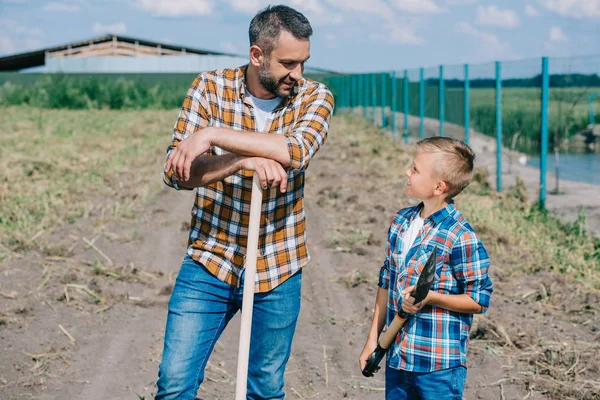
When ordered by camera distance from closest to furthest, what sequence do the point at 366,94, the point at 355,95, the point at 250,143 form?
the point at 250,143
the point at 366,94
the point at 355,95

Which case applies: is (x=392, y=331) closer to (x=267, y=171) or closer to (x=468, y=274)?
(x=468, y=274)

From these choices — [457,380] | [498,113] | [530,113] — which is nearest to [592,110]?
[530,113]

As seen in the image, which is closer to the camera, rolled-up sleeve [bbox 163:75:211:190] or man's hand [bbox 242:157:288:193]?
man's hand [bbox 242:157:288:193]

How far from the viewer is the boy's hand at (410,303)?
260 centimetres

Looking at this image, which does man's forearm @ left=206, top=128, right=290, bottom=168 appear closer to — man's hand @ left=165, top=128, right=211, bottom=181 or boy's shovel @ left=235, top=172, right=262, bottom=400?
man's hand @ left=165, top=128, right=211, bottom=181

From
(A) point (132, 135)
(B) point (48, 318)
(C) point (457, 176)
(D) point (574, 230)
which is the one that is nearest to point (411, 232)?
(C) point (457, 176)

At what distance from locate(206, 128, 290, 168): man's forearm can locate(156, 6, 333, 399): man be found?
0.10 m

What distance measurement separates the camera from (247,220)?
2973 mm

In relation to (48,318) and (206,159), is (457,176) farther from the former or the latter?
(48,318)

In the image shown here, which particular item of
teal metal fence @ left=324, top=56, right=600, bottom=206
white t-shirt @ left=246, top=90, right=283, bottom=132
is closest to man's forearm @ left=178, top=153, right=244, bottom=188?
white t-shirt @ left=246, top=90, right=283, bottom=132

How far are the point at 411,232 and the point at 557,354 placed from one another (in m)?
2.54

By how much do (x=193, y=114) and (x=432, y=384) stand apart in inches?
50.9

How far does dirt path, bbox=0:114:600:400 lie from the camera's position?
476 cm

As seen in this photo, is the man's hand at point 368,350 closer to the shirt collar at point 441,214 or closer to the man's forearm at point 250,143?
the shirt collar at point 441,214
